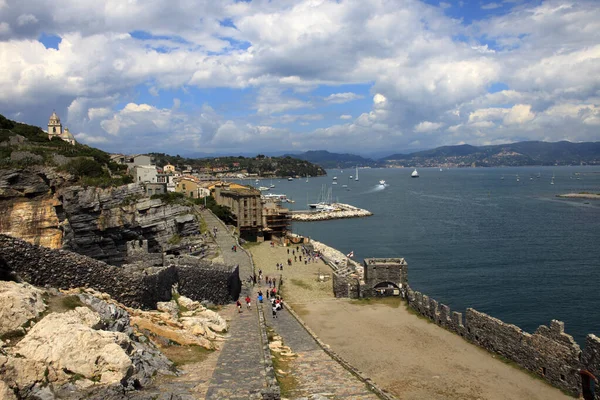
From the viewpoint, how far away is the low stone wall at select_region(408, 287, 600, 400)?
16.7 metres

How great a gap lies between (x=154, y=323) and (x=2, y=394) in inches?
286

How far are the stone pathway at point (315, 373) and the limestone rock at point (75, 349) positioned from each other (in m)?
5.13

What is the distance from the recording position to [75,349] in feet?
30.3

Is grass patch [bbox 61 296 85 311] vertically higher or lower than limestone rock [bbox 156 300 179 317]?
higher

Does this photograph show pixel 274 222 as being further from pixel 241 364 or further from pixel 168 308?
pixel 241 364

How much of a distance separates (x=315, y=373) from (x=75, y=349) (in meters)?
8.53

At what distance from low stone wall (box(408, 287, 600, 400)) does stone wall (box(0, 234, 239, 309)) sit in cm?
1322

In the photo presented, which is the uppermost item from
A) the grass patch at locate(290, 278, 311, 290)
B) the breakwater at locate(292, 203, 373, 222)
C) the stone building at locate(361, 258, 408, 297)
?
Answer: the stone building at locate(361, 258, 408, 297)

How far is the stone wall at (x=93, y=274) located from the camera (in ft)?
42.1

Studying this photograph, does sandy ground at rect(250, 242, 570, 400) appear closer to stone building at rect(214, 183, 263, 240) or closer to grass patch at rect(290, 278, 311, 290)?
grass patch at rect(290, 278, 311, 290)

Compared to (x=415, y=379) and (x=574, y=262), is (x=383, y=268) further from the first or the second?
(x=574, y=262)

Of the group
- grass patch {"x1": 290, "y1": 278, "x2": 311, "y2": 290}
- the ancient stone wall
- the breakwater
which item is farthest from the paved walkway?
the breakwater

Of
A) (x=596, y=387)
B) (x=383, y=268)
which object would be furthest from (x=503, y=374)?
(x=383, y=268)

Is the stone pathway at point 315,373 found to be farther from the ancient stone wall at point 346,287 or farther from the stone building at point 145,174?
the stone building at point 145,174
